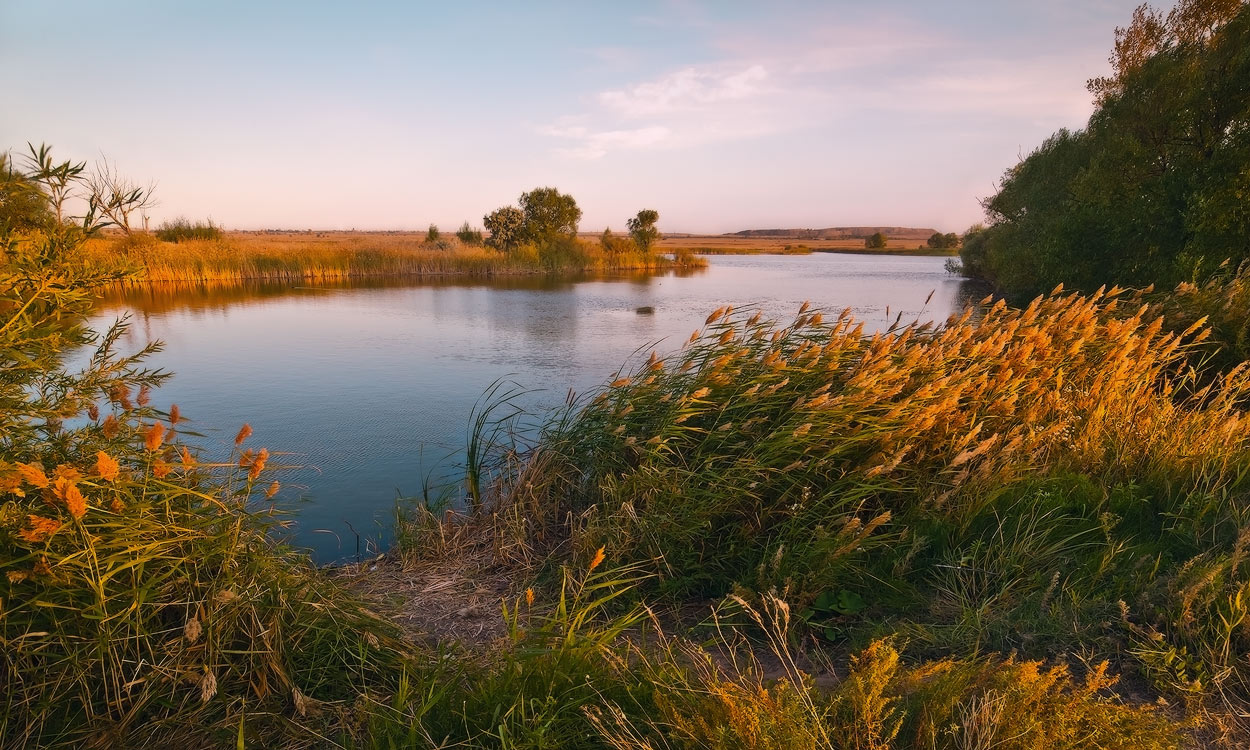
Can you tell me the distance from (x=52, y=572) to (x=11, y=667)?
308 mm

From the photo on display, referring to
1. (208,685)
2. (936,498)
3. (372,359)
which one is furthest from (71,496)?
(372,359)

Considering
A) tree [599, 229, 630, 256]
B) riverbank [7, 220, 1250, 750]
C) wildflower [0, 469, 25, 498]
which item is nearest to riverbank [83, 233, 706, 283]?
tree [599, 229, 630, 256]

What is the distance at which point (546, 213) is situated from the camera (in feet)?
117

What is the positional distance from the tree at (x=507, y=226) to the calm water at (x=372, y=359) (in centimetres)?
1503

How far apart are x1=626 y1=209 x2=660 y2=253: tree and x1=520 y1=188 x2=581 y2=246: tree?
4.06 m

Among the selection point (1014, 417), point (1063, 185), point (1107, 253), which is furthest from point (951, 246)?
point (1014, 417)

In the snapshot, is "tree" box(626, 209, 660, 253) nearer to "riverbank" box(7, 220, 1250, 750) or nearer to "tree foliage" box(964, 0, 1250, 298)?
"tree foliage" box(964, 0, 1250, 298)

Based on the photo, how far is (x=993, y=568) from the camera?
2.74m

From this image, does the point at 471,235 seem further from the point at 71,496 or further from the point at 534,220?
the point at 71,496

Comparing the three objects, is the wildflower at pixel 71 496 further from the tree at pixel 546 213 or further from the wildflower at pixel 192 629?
the tree at pixel 546 213

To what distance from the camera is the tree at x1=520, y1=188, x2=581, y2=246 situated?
35406 mm

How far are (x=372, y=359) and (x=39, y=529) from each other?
28.6 ft

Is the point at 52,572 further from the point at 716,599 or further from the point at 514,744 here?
the point at 716,599

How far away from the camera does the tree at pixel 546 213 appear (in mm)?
35406
